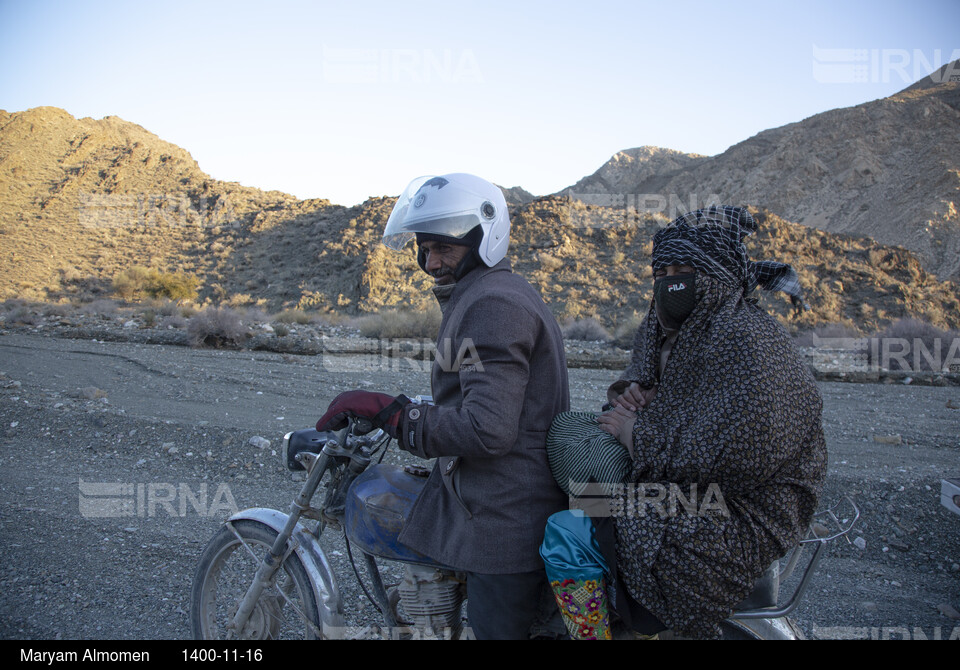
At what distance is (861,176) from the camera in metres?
42.1

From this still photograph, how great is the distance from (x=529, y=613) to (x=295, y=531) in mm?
965

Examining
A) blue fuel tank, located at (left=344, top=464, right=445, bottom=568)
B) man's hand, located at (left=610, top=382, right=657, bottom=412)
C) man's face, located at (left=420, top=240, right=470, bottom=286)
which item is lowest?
blue fuel tank, located at (left=344, top=464, right=445, bottom=568)

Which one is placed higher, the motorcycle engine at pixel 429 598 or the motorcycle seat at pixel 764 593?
the motorcycle seat at pixel 764 593

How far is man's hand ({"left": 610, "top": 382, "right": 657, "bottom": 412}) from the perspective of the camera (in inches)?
88.2

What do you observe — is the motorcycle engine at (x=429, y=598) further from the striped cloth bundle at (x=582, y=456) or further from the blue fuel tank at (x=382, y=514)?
the striped cloth bundle at (x=582, y=456)

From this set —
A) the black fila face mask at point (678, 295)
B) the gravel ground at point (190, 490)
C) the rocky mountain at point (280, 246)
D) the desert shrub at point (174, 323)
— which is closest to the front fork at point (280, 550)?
the gravel ground at point (190, 490)

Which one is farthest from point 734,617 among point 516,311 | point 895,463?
point 895,463

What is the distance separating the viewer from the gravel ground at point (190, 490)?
137 inches

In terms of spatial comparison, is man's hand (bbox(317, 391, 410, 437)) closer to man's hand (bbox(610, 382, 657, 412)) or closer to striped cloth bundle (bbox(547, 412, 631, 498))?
striped cloth bundle (bbox(547, 412, 631, 498))

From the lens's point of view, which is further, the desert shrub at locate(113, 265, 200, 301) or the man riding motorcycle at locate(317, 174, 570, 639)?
the desert shrub at locate(113, 265, 200, 301)

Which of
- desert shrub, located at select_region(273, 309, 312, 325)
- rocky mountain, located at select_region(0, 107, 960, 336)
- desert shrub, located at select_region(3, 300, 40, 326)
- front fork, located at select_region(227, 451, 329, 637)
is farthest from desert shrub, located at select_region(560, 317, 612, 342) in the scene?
A: front fork, located at select_region(227, 451, 329, 637)

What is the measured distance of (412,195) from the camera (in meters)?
2.37

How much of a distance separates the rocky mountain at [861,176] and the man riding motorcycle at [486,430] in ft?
123

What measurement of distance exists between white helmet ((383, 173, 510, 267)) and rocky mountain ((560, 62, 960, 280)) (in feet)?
123
